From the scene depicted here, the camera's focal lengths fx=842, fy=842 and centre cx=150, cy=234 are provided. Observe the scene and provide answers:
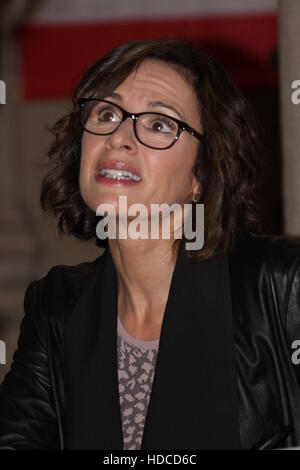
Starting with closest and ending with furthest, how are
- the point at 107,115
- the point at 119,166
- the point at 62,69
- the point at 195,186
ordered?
the point at 119,166, the point at 107,115, the point at 195,186, the point at 62,69

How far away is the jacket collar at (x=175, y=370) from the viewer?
165cm

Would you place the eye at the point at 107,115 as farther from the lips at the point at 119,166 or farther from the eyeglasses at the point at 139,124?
the lips at the point at 119,166

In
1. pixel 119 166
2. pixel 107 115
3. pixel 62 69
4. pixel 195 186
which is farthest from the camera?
pixel 62 69

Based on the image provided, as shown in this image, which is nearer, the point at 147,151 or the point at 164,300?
the point at 147,151

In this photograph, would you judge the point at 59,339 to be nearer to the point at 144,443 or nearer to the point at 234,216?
the point at 144,443

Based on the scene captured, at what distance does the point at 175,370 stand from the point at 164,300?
0.19 metres

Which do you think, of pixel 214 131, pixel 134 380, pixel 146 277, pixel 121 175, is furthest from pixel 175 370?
pixel 214 131

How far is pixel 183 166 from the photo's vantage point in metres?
1.79

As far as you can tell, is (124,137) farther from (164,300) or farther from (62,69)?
(62,69)

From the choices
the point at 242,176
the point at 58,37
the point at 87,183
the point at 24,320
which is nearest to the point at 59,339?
the point at 24,320

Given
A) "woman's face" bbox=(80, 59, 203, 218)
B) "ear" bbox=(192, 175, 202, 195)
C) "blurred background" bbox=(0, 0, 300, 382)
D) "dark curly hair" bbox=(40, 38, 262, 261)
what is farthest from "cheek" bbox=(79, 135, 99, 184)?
"blurred background" bbox=(0, 0, 300, 382)

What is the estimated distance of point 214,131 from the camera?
1812 millimetres

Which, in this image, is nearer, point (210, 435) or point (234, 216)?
point (210, 435)

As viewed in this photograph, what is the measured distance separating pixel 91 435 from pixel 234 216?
1.84 feet
